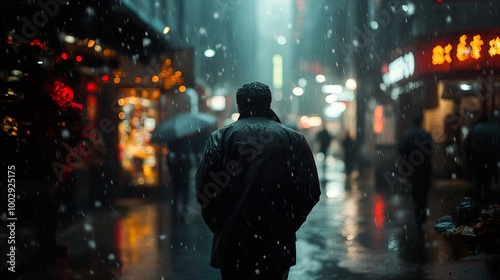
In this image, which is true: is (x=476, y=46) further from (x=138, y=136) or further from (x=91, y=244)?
(x=91, y=244)

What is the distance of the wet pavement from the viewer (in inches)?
325

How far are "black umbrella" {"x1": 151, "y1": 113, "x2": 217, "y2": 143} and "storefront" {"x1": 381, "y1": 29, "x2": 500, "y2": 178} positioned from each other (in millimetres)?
5132

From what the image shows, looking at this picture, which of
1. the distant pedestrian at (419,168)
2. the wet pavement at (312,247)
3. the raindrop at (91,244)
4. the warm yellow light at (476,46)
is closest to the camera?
the wet pavement at (312,247)

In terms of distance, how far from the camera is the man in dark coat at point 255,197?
4.39m

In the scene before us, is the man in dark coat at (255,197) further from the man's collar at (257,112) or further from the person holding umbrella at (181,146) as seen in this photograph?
the person holding umbrella at (181,146)

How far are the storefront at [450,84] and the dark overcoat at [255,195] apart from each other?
11.8 metres

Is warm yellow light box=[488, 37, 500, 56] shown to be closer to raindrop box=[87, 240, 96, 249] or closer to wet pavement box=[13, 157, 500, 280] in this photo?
wet pavement box=[13, 157, 500, 280]

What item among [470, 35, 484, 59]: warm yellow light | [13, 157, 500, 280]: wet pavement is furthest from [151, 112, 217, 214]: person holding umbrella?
[470, 35, 484, 59]: warm yellow light

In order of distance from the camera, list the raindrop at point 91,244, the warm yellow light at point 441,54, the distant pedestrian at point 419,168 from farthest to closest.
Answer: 1. the warm yellow light at point 441,54
2. the distant pedestrian at point 419,168
3. the raindrop at point 91,244

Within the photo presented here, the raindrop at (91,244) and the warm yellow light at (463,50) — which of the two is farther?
the warm yellow light at (463,50)

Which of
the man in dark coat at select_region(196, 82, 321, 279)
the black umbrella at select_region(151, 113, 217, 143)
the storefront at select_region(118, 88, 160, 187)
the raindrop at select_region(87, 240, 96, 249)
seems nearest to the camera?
the man in dark coat at select_region(196, 82, 321, 279)

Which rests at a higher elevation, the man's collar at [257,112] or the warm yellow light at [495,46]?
the warm yellow light at [495,46]

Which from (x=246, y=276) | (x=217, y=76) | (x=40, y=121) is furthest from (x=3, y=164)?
(x=217, y=76)

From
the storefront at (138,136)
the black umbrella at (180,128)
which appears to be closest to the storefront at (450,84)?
the black umbrella at (180,128)
